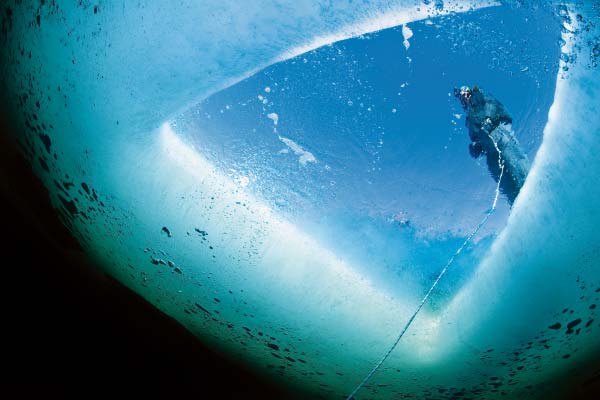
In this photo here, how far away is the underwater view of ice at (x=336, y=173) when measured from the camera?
1400mm

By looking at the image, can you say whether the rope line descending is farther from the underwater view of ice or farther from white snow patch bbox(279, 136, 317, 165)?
white snow patch bbox(279, 136, 317, 165)

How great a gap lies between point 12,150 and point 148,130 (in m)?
1.36

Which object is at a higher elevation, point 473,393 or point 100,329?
point 473,393

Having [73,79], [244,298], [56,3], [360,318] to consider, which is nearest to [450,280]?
[360,318]

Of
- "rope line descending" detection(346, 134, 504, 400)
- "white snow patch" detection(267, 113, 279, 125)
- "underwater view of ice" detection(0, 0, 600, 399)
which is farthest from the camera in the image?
"rope line descending" detection(346, 134, 504, 400)

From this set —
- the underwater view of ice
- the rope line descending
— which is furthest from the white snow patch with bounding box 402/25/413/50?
the rope line descending

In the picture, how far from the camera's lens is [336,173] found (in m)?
1.83

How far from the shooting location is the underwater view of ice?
1400 millimetres

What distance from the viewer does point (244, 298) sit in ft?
6.40

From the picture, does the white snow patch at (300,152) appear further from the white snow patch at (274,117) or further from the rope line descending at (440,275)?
the rope line descending at (440,275)

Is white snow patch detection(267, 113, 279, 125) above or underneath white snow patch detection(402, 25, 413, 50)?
underneath

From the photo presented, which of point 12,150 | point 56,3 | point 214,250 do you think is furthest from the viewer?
point 12,150

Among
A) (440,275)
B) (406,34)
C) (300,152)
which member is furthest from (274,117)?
(440,275)

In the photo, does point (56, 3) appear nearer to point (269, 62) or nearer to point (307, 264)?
point (269, 62)
